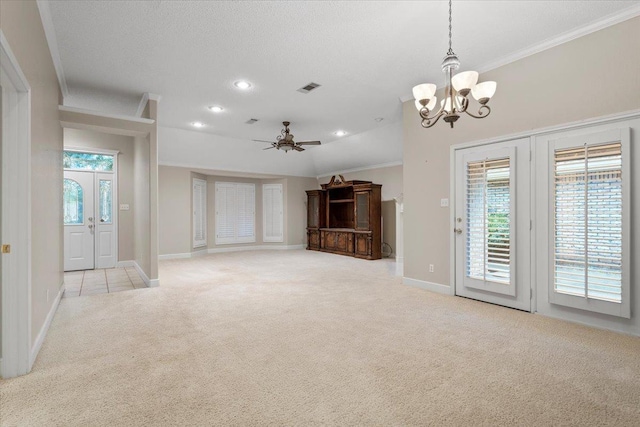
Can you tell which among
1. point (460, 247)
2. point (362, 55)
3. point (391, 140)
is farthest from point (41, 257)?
point (391, 140)

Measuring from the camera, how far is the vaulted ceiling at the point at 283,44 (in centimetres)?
283

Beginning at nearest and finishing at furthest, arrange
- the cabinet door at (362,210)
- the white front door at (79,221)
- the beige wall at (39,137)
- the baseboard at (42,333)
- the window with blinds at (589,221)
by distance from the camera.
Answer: the beige wall at (39,137) → the baseboard at (42,333) → the window with blinds at (589,221) → the white front door at (79,221) → the cabinet door at (362,210)

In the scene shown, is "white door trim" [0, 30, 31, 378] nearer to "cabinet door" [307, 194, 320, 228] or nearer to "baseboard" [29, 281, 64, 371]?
"baseboard" [29, 281, 64, 371]

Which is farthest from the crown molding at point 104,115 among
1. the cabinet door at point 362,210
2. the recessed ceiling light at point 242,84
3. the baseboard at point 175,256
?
the cabinet door at point 362,210

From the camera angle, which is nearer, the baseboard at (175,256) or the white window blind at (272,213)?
the baseboard at (175,256)

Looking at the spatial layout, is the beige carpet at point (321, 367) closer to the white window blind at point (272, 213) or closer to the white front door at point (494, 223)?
the white front door at point (494, 223)

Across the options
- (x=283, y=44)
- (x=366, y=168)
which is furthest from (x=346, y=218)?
(x=283, y=44)

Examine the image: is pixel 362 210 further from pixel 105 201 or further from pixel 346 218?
pixel 105 201

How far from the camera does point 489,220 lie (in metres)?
3.84

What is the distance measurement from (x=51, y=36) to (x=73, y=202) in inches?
166

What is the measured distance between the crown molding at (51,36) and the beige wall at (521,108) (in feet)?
13.8

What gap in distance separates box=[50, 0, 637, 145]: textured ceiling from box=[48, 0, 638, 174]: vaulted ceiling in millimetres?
11

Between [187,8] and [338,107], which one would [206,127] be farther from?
[187,8]

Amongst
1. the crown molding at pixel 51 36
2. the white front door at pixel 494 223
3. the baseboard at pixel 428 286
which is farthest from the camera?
the baseboard at pixel 428 286
